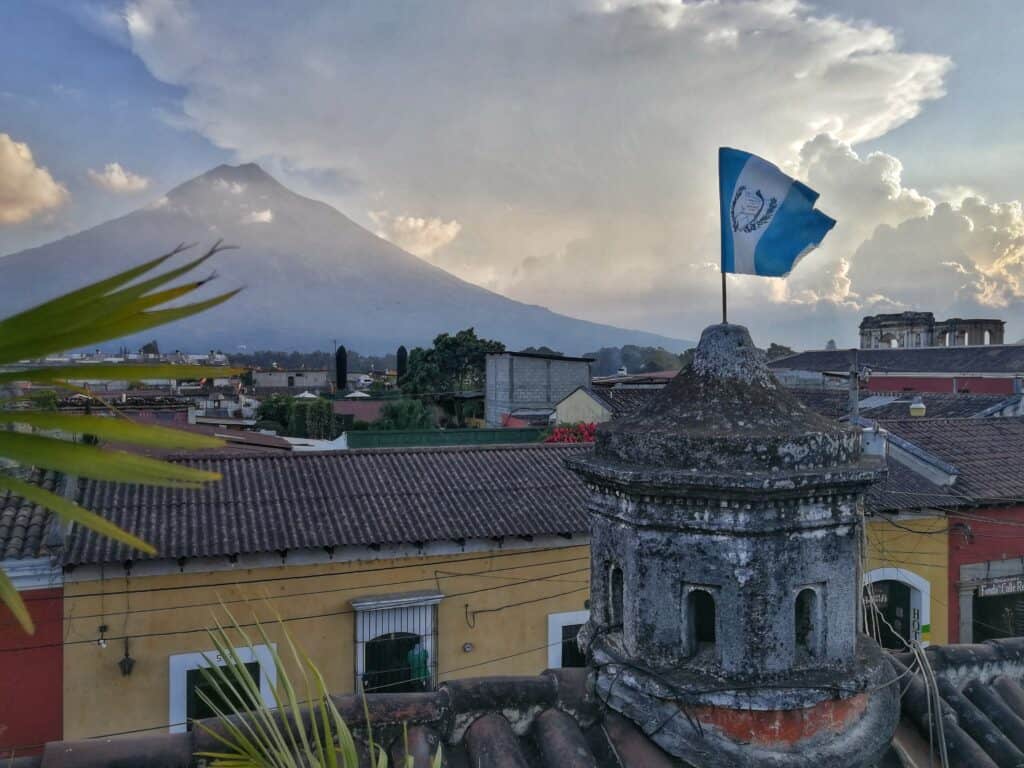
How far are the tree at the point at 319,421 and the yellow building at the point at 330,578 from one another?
2815 centimetres

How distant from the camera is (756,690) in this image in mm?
3709

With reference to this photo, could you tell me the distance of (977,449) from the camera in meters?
17.0

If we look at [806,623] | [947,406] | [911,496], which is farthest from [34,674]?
[947,406]

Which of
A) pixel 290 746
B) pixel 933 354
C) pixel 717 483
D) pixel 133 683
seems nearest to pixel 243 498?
pixel 133 683

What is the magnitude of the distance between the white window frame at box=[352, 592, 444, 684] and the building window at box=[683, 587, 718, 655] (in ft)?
28.3

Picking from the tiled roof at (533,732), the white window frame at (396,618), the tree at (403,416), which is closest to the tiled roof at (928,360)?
the tree at (403,416)

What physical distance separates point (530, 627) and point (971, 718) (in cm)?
923

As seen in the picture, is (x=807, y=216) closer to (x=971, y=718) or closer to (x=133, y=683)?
(x=971, y=718)

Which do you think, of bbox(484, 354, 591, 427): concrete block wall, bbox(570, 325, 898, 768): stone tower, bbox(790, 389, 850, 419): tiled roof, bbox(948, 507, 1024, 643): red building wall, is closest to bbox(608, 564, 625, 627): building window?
bbox(570, 325, 898, 768): stone tower

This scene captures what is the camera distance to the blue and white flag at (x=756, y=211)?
4.51 m

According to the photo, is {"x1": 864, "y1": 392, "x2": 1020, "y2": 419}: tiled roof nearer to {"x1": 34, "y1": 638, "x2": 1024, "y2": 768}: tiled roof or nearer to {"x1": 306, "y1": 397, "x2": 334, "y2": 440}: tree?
{"x1": 34, "y1": 638, "x2": 1024, "y2": 768}: tiled roof

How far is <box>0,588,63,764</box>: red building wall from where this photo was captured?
10.4 meters

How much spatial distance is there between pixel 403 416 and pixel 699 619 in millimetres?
35172

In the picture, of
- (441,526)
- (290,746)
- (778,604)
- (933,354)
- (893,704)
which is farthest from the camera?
(933,354)
